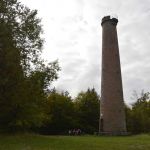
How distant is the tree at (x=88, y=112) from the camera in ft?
180

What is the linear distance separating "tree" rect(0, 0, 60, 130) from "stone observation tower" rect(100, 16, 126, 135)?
46.4ft

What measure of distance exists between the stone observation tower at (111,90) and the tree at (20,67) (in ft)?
46.4

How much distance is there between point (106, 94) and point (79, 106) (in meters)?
15.4

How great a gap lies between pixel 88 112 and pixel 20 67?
3204 centimetres

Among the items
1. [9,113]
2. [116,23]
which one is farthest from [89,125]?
[9,113]

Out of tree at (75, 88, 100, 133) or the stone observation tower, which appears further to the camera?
tree at (75, 88, 100, 133)

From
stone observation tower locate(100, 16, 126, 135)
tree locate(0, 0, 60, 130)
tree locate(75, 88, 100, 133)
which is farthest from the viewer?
tree locate(75, 88, 100, 133)

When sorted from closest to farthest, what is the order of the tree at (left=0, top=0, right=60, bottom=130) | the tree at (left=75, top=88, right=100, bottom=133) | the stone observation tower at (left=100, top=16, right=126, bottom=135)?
the tree at (left=0, top=0, right=60, bottom=130), the stone observation tower at (left=100, top=16, right=126, bottom=135), the tree at (left=75, top=88, right=100, bottom=133)

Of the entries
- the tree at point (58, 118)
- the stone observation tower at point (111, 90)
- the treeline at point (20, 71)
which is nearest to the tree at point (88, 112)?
the tree at point (58, 118)

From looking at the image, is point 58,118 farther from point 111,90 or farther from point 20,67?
point 20,67

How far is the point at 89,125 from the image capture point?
55594 millimetres

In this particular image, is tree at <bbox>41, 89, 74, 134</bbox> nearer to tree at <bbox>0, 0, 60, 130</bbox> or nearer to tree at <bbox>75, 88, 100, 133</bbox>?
tree at <bbox>75, 88, 100, 133</bbox>

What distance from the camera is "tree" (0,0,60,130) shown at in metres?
25.0

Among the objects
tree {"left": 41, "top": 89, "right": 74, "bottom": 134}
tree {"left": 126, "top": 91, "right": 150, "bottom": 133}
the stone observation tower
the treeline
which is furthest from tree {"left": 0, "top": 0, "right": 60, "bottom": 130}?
tree {"left": 126, "top": 91, "right": 150, "bottom": 133}
